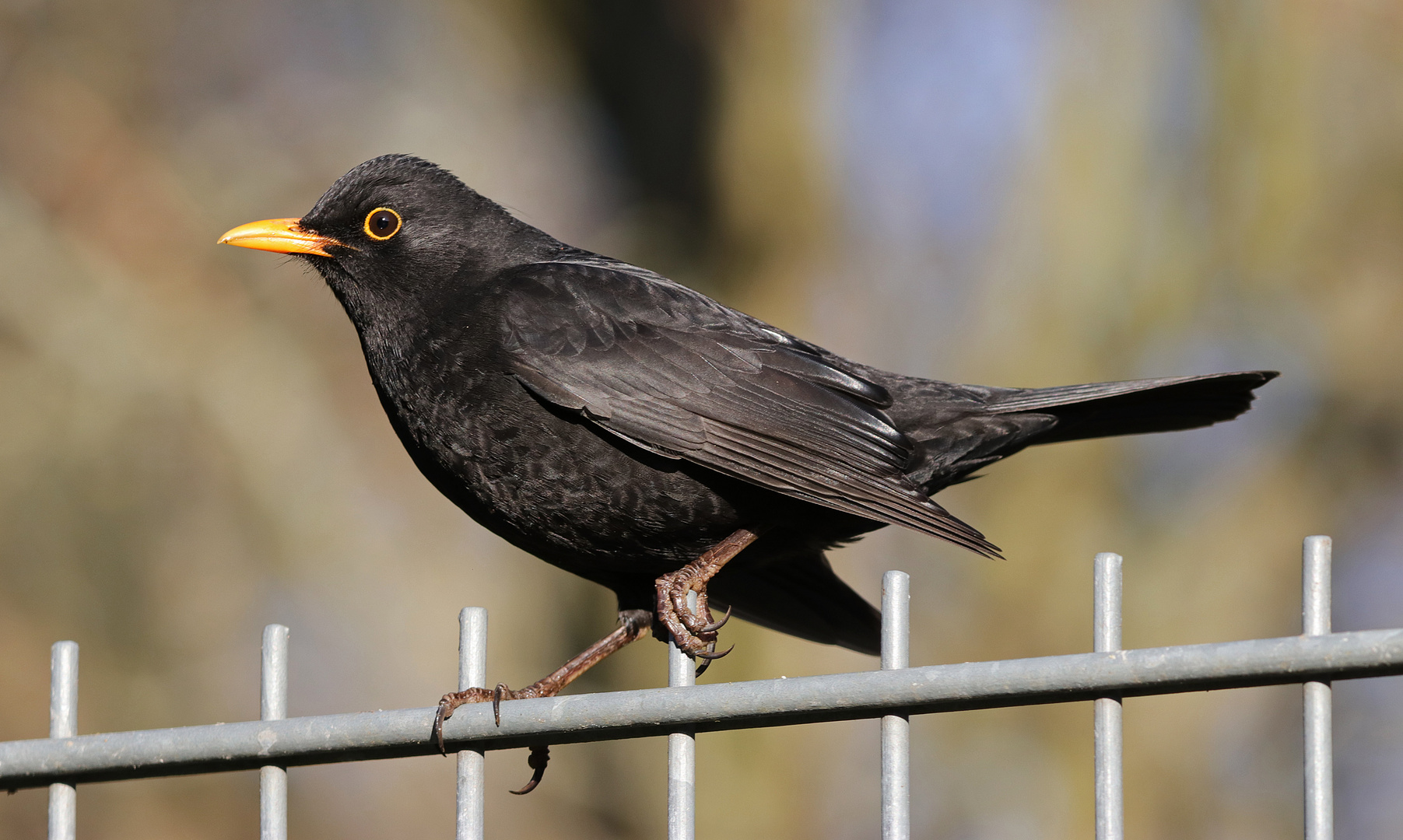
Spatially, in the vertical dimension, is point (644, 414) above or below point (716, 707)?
above

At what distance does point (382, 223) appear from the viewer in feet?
13.2

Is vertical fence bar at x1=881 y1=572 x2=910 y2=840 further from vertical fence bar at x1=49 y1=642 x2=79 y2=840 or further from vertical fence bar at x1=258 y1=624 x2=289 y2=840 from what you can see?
vertical fence bar at x1=49 y1=642 x2=79 y2=840

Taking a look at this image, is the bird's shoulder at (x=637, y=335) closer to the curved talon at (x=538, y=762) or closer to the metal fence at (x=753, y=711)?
the curved talon at (x=538, y=762)

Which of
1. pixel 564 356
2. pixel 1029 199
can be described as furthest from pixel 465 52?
pixel 564 356

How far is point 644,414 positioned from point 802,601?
0.89m

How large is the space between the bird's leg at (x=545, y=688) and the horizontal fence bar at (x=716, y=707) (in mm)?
21

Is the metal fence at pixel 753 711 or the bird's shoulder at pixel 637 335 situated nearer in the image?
the metal fence at pixel 753 711

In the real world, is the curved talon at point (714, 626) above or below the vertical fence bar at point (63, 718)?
above

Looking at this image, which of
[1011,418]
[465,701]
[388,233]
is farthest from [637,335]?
[465,701]

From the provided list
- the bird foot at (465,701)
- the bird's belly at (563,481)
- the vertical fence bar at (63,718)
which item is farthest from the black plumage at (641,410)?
the vertical fence bar at (63,718)

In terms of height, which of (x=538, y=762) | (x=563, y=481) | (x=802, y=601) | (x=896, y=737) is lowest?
(x=538, y=762)

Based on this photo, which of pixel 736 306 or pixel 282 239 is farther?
pixel 736 306

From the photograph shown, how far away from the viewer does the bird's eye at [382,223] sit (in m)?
4.00

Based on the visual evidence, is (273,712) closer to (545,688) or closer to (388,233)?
(545,688)
